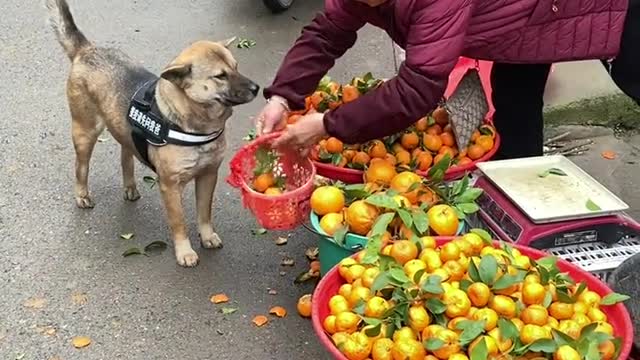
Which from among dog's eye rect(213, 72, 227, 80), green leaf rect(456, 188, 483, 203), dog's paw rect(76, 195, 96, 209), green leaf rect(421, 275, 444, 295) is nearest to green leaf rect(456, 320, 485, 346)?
green leaf rect(421, 275, 444, 295)

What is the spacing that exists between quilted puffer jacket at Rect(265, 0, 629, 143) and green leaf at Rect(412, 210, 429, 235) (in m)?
0.32

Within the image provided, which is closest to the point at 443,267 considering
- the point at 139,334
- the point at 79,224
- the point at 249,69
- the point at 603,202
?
the point at 603,202

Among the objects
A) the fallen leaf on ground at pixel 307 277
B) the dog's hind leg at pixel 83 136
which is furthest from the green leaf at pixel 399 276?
the dog's hind leg at pixel 83 136

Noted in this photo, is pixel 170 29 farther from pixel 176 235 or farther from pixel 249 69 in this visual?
pixel 176 235

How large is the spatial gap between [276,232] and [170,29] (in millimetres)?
2981

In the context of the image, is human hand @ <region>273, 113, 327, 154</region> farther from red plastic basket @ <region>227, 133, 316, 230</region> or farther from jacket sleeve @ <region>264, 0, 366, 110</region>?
jacket sleeve @ <region>264, 0, 366, 110</region>

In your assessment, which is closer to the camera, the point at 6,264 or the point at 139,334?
the point at 139,334

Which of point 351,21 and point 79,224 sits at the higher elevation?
point 351,21

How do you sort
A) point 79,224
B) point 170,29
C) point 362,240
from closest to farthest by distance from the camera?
point 362,240 < point 79,224 < point 170,29

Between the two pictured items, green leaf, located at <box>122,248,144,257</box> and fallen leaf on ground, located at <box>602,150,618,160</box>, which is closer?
green leaf, located at <box>122,248,144,257</box>

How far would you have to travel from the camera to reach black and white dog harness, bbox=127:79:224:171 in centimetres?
383

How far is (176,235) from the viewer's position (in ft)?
13.3

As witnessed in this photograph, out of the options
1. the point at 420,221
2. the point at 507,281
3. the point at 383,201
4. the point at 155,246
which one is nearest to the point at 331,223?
the point at 383,201

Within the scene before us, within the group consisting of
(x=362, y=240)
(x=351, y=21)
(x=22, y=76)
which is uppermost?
(x=351, y=21)
